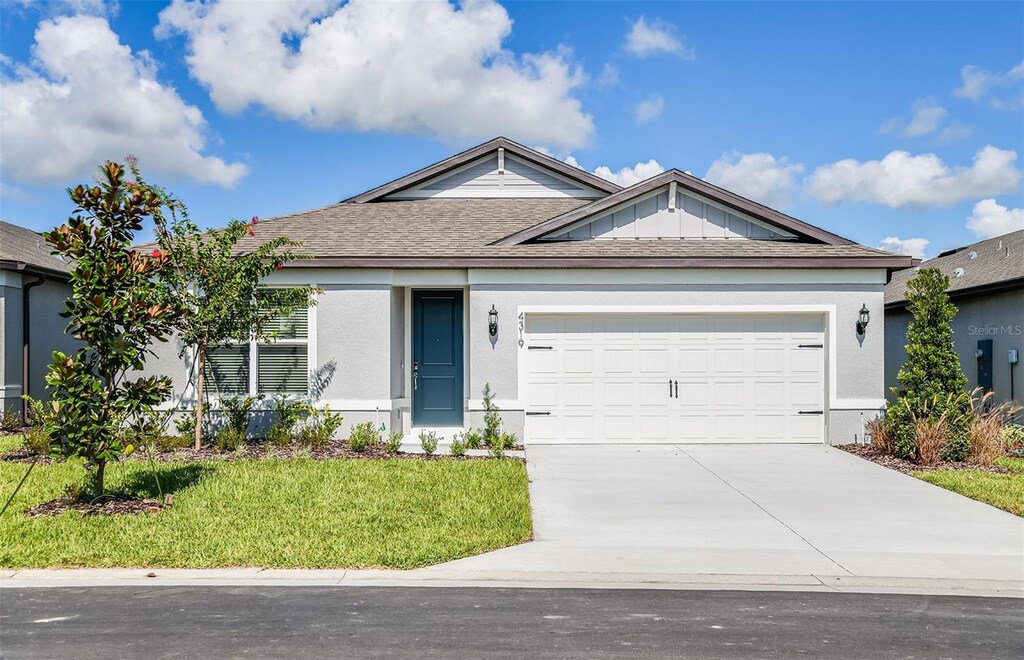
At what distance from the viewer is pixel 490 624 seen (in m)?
4.88

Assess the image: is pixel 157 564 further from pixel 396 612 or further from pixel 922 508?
pixel 922 508

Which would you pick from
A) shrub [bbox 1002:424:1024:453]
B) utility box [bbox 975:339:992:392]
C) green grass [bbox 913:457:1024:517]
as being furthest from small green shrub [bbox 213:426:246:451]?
utility box [bbox 975:339:992:392]

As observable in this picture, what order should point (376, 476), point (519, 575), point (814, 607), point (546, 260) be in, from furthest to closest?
point (546, 260), point (376, 476), point (519, 575), point (814, 607)

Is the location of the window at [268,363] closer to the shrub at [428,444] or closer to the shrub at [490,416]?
the shrub at [428,444]

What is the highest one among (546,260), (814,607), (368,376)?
(546,260)

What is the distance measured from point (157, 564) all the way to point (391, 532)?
77.5 inches

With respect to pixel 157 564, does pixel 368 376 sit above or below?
above

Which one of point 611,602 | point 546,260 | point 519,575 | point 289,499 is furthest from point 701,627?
point 546,260

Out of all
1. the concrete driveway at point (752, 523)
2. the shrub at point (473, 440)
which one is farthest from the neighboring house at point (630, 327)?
the concrete driveway at point (752, 523)

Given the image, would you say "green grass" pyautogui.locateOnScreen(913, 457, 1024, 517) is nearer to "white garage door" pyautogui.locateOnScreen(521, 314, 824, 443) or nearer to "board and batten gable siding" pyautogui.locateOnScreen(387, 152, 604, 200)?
"white garage door" pyautogui.locateOnScreen(521, 314, 824, 443)

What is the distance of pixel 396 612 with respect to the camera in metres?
5.10

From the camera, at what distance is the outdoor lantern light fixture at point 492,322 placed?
480 inches

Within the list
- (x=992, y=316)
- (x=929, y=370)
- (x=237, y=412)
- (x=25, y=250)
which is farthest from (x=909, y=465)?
(x=25, y=250)

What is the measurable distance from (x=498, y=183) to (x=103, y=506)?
1090 centimetres
